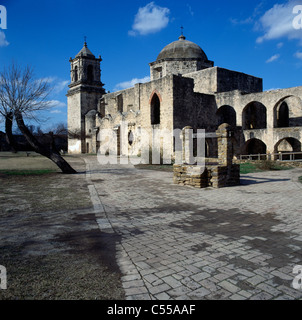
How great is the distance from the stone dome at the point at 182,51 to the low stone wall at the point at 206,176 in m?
21.4

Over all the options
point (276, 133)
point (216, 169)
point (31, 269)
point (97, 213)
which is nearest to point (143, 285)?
point (31, 269)

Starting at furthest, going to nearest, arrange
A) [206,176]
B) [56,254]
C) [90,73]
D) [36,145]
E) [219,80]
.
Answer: [90,73], [219,80], [36,145], [206,176], [56,254]

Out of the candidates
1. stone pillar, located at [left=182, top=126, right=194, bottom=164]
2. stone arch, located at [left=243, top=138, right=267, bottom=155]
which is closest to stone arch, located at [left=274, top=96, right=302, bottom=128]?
stone arch, located at [left=243, top=138, right=267, bottom=155]

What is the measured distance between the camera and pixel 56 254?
330cm

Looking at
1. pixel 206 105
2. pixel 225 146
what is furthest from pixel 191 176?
pixel 206 105

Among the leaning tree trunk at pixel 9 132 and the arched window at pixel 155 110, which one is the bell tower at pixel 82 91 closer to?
the arched window at pixel 155 110

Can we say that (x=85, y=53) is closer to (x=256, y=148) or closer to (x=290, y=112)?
(x=256, y=148)

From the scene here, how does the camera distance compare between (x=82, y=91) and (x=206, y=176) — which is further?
(x=82, y=91)

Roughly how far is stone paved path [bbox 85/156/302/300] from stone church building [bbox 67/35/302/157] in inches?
545

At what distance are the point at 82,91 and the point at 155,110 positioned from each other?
59.6ft
